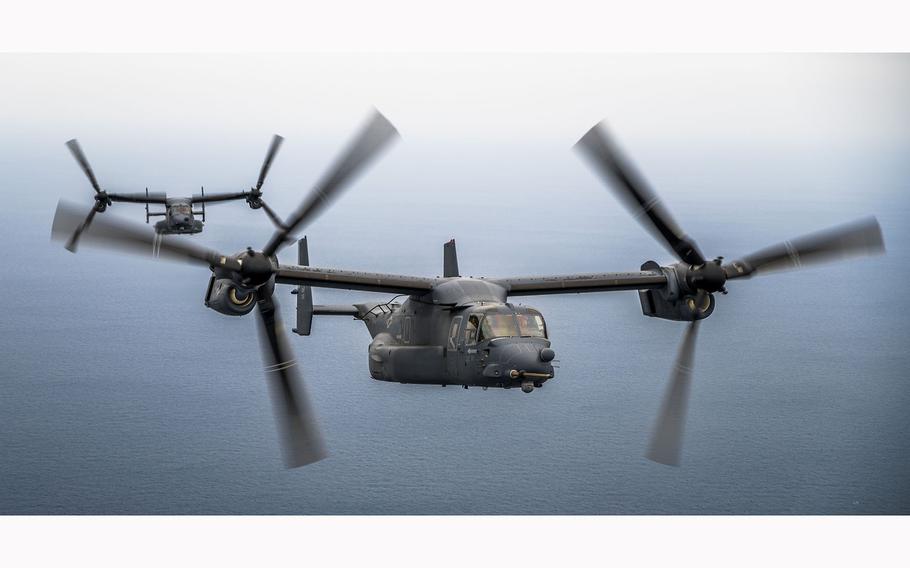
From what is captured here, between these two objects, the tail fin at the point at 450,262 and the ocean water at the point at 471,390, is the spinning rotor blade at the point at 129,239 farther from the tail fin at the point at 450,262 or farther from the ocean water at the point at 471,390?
the ocean water at the point at 471,390

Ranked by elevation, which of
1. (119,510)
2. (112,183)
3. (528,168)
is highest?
(528,168)

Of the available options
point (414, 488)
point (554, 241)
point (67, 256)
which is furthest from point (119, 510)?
point (67, 256)

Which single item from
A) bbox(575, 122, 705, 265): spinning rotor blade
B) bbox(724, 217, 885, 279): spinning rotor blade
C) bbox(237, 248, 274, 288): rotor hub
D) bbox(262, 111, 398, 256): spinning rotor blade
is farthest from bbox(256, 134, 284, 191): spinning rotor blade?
bbox(724, 217, 885, 279): spinning rotor blade

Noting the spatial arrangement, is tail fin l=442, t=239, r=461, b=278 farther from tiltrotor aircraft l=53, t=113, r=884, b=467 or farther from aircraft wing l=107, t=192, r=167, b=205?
aircraft wing l=107, t=192, r=167, b=205

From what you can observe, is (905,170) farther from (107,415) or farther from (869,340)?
(107,415)

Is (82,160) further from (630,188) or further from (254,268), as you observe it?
(630,188)

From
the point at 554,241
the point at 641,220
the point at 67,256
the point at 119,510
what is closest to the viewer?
the point at 641,220

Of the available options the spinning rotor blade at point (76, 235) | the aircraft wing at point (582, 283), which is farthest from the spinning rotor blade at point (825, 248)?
the spinning rotor blade at point (76, 235)
